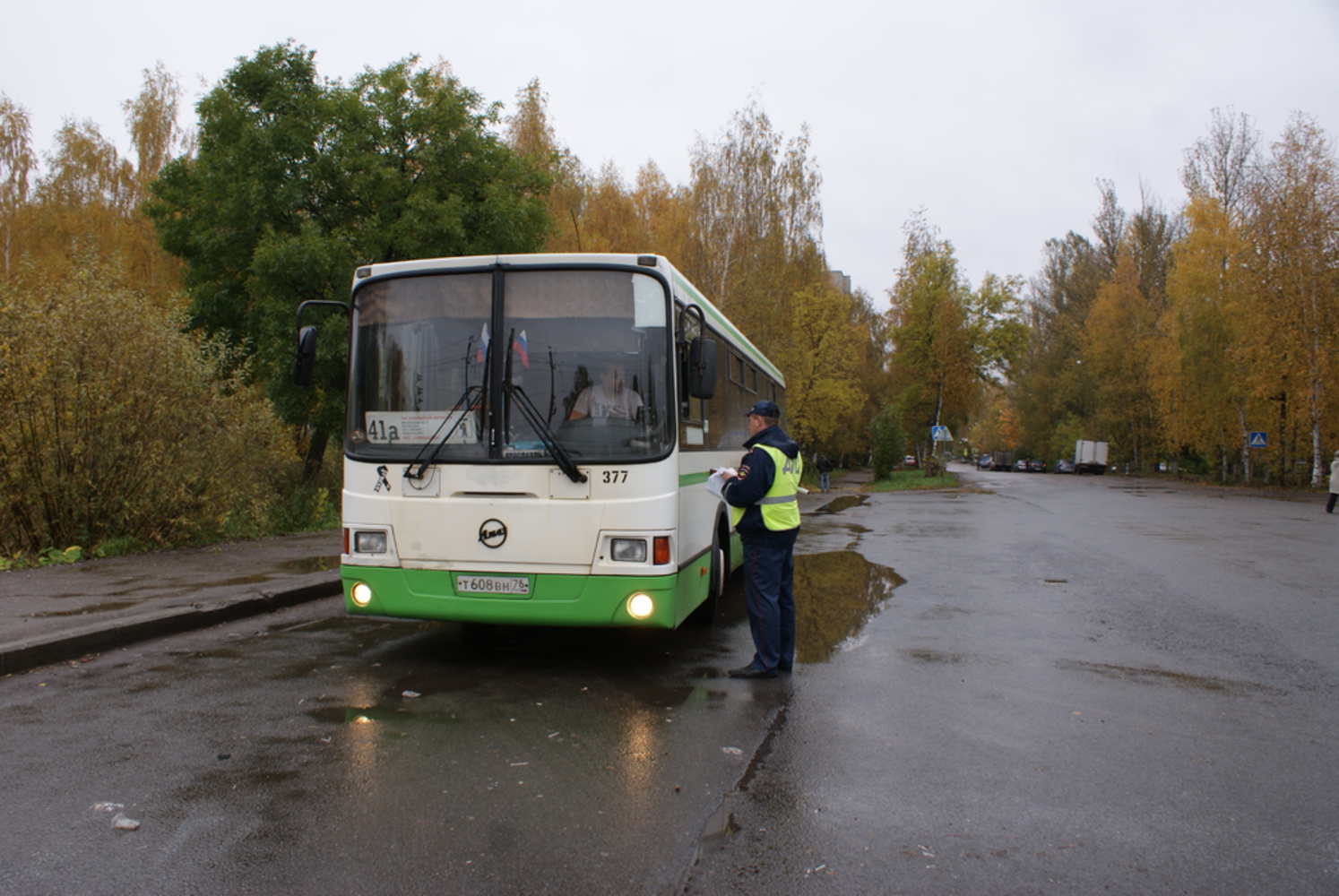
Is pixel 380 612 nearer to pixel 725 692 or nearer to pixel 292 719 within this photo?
pixel 292 719

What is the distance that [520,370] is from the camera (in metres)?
6.10

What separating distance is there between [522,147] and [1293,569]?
83.3ft

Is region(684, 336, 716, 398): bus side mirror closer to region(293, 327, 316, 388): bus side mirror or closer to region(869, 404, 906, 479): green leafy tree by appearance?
region(293, 327, 316, 388): bus side mirror

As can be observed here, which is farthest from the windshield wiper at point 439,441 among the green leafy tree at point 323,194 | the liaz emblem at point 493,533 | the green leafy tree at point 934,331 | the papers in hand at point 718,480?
the green leafy tree at point 934,331

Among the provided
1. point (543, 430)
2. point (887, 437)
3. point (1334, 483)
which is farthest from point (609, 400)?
point (887, 437)

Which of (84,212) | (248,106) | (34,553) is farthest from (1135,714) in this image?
(84,212)

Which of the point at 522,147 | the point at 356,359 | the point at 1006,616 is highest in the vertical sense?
the point at 522,147

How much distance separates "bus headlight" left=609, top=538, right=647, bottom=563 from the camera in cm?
588

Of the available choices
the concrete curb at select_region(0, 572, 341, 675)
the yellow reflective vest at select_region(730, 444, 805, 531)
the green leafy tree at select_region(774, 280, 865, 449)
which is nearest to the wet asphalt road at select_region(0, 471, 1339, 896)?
the concrete curb at select_region(0, 572, 341, 675)

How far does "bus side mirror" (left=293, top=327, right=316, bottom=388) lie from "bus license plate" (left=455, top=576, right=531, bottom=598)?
189 centimetres

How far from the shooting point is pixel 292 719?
16.8ft

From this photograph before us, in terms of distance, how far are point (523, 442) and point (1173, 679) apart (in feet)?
15.5

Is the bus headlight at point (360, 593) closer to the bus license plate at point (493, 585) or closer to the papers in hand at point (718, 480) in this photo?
the bus license plate at point (493, 585)

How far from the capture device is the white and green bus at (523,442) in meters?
5.91
